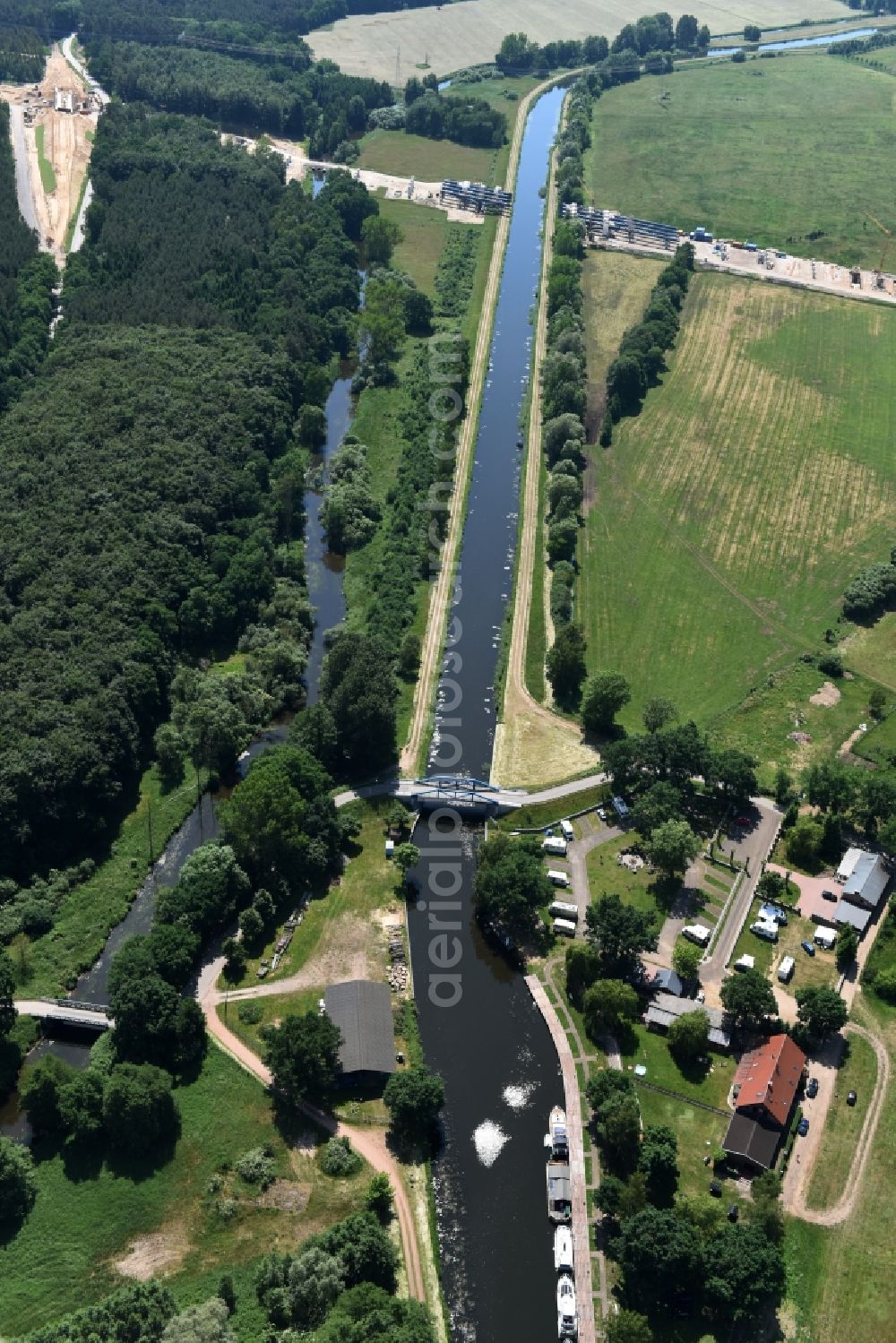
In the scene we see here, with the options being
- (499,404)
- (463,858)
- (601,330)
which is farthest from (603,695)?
(601,330)

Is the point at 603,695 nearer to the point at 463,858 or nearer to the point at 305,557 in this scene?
the point at 463,858

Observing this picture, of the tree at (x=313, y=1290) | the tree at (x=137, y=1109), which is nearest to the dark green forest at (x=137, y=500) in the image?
the tree at (x=137, y=1109)

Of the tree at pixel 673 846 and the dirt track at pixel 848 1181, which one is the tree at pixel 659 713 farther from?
the dirt track at pixel 848 1181

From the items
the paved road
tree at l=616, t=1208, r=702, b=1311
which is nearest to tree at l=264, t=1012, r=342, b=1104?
tree at l=616, t=1208, r=702, b=1311

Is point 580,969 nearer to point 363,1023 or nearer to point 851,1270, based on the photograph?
point 363,1023

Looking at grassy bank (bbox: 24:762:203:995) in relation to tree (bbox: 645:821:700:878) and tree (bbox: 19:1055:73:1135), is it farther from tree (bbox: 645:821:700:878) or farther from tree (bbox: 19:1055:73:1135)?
tree (bbox: 645:821:700:878)
